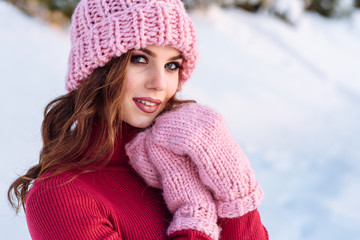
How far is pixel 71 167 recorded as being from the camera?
1.45 meters

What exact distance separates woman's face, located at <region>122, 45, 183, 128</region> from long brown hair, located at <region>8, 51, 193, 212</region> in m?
0.04

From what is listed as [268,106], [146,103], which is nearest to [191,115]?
[146,103]

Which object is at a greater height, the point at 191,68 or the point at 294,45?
the point at 191,68

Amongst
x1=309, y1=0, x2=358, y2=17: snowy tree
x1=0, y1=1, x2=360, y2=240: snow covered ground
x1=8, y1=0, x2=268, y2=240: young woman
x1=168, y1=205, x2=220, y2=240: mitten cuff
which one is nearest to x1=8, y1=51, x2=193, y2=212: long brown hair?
x1=8, y1=0, x2=268, y2=240: young woman

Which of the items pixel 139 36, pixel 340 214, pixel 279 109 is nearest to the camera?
pixel 139 36

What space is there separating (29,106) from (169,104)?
212 cm

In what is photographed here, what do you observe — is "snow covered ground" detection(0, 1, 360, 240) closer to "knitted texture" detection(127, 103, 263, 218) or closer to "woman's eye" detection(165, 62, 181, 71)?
"woman's eye" detection(165, 62, 181, 71)

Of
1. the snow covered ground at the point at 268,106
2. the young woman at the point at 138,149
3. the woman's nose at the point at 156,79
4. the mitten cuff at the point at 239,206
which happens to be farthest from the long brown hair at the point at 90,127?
the snow covered ground at the point at 268,106

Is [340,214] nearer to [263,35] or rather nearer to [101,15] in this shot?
[101,15]

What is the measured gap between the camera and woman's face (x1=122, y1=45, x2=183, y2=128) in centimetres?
147

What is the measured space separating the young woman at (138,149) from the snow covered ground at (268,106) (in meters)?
0.53

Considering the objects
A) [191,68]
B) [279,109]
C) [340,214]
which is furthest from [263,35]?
[191,68]

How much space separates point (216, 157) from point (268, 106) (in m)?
3.75

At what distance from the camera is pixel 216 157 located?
1424 millimetres
